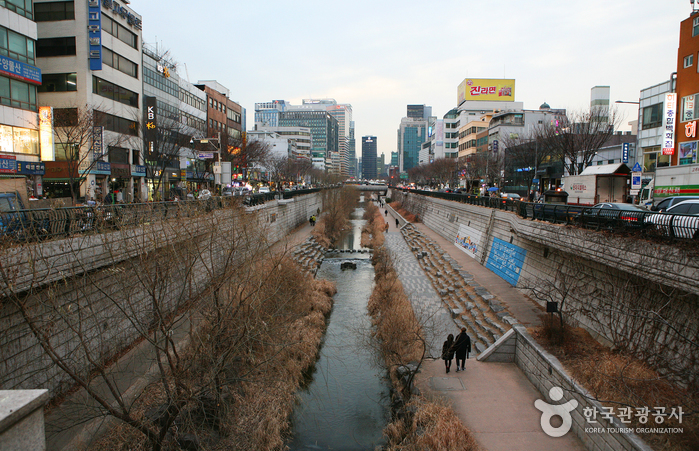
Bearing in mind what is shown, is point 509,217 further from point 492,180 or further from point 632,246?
point 492,180

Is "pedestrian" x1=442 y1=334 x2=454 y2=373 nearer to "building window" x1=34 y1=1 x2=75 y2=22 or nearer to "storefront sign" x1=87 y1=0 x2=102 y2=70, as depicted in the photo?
"storefront sign" x1=87 y1=0 x2=102 y2=70

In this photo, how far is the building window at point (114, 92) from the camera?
124ft

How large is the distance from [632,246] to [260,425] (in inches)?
509

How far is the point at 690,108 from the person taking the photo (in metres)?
33.2

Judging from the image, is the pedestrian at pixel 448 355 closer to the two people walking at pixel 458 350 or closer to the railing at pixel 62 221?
the two people walking at pixel 458 350

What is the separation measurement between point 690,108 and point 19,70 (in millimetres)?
51614

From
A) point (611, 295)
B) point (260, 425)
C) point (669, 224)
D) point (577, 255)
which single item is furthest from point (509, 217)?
point (260, 425)

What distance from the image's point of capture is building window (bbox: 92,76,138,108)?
124 ft

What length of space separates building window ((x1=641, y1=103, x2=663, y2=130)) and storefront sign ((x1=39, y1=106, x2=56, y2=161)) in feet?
188

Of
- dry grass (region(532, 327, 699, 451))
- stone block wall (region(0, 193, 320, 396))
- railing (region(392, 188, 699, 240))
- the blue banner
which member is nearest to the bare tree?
the blue banner

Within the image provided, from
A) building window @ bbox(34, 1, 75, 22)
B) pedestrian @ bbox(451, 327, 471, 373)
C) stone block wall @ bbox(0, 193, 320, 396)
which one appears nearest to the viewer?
stone block wall @ bbox(0, 193, 320, 396)

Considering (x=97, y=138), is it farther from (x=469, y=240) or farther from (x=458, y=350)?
(x=469, y=240)

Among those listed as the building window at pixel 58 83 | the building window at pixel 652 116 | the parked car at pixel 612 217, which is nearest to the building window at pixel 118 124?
the building window at pixel 58 83

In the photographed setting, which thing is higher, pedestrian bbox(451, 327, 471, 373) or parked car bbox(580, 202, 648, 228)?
parked car bbox(580, 202, 648, 228)
